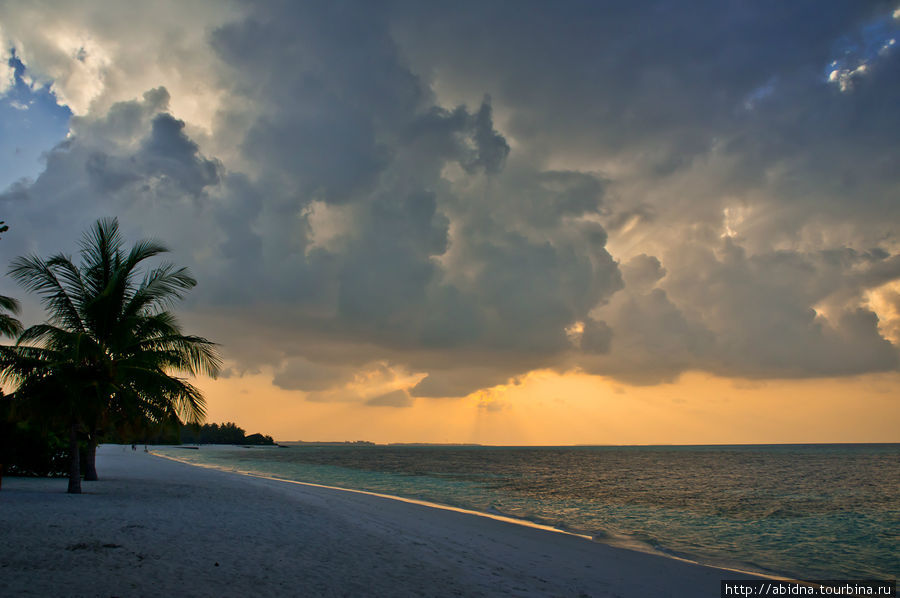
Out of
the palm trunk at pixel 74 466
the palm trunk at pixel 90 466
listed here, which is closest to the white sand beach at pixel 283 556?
the palm trunk at pixel 74 466

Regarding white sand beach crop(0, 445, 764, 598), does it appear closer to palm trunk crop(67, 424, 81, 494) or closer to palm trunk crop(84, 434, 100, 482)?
palm trunk crop(67, 424, 81, 494)

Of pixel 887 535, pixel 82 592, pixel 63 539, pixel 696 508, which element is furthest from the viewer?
pixel 696 508

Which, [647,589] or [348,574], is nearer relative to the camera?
[348,574]

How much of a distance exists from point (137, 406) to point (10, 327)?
5.09m

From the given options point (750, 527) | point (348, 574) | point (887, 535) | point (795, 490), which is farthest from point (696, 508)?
point (348, 574)

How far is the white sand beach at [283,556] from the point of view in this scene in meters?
7.41

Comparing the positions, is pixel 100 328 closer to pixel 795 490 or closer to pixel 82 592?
pixel 82 592

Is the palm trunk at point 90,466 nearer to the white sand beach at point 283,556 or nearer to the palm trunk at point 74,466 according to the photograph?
the palm trunk at point 74,466

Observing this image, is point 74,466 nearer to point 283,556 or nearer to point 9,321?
point 9,321

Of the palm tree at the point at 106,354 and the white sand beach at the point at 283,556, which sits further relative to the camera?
the palm tree at the point at 106,354

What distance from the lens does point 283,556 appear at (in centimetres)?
948

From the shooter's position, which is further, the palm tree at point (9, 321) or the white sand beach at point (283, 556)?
the palm tree at point (9, 321)

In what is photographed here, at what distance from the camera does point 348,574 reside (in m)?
8.45

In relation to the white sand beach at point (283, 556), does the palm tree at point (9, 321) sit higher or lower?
higher
